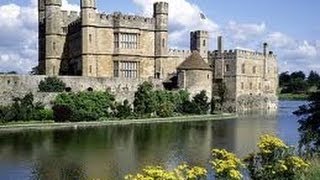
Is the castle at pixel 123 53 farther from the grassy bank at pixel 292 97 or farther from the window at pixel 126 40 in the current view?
the grassy bank at pixel 292 97

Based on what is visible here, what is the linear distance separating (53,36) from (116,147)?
84.7ft

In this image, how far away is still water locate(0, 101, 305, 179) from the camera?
20453 millimetres

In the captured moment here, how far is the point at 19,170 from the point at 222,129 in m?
18.2

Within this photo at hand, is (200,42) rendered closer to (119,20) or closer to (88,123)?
(119,20)

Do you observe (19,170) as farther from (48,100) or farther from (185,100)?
(185,100)

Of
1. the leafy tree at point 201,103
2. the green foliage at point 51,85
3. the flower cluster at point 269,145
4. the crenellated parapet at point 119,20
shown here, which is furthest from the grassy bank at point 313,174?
the crenellated parapet at point 119,20

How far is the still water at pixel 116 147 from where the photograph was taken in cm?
2045

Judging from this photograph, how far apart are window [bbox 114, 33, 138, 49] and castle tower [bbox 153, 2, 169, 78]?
2.31m

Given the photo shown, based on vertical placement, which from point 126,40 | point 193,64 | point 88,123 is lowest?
point 88,123

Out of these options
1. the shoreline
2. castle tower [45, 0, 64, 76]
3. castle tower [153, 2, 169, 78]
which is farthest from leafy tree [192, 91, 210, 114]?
castle tower [45, 0, 64, 76]

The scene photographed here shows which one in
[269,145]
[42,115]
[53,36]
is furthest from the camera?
[53,36]

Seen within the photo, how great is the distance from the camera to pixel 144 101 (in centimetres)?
4519

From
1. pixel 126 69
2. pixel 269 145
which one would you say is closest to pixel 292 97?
pixel 126 69

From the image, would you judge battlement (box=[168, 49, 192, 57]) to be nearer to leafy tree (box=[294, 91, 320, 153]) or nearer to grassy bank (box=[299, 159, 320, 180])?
leafy tree (box=[294, 91, 320, 153])
